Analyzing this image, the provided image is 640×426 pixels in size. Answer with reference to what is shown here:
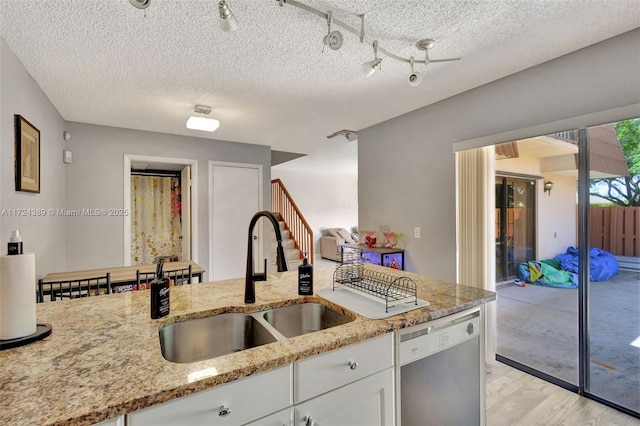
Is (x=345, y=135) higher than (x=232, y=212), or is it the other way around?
(x=345, y=135)

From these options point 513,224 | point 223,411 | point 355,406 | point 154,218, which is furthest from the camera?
point 154,218

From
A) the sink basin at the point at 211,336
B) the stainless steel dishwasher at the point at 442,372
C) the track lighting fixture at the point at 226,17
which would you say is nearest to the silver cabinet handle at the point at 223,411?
the sink basin at the point at 211,336

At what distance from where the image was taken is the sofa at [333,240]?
7730 millimetres

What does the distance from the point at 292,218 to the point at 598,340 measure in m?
5.76

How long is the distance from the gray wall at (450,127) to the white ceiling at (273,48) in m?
0.12

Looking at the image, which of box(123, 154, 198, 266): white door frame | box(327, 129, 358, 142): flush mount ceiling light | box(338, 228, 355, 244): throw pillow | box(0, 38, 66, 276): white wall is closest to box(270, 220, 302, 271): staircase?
box(338, 228, 355, 244): throw pillow

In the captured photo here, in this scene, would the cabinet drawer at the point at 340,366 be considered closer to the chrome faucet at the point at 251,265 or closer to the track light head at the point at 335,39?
the chrome faucet at the point at 251,265

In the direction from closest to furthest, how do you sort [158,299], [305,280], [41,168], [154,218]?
[158,299] < [305,280] < [41,168] < [154,218]

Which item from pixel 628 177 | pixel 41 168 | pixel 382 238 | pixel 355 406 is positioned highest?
pixel 41 168

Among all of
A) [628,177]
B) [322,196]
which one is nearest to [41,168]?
[628,177]

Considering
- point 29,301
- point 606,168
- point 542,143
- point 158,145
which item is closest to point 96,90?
point 158,145

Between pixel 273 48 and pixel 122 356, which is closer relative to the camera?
pixel 122 356

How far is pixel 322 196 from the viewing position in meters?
8.63

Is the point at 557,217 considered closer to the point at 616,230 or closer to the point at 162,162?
the point at 616,230
